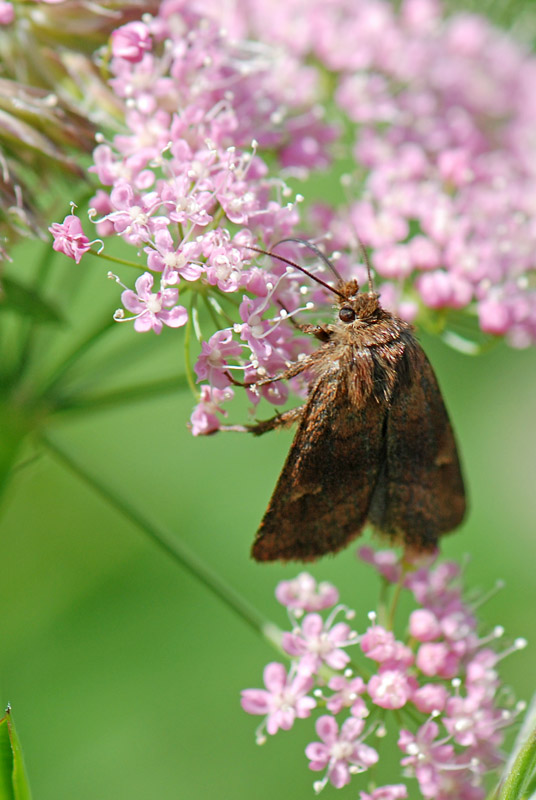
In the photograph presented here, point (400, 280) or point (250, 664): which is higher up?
point (400, 280)

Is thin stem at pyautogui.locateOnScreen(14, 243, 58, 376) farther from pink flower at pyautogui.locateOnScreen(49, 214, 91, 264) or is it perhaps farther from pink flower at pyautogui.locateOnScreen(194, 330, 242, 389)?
pink flower at pyautogui.locateOnScreen(194, 330, 242, 389)

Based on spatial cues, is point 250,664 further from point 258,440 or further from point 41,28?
point 41,28

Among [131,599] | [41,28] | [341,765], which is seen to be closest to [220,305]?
[41,28]

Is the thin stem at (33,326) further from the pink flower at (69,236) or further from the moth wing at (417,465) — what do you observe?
the moth wing at (417,465)

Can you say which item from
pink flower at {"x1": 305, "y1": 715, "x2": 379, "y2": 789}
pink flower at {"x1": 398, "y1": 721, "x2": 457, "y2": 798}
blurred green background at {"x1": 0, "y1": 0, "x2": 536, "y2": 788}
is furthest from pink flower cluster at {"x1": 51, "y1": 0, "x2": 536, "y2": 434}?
pink flower at {"x1": 398, "y1": 721, "x2": 457, "y2": 798}

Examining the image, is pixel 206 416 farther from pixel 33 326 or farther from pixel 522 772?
pixel 522 772

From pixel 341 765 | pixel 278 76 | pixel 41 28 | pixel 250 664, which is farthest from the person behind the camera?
pixel 250 664
